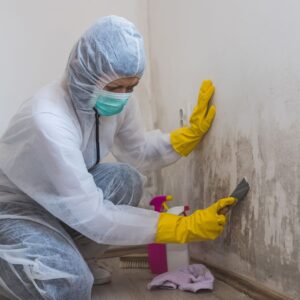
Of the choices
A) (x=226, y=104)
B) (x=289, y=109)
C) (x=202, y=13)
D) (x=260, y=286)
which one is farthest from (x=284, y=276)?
(x=202, y=13)

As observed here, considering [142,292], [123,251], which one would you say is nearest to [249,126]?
[142,292]

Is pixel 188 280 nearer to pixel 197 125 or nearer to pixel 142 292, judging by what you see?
pixel 142 292

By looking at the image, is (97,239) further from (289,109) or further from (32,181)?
(289,109)

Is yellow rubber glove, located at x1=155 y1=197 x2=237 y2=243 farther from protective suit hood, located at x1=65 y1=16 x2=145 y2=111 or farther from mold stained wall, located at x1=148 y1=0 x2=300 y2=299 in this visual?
protective suit hood, located at x1=65 y1=16 x2=145 y2=111

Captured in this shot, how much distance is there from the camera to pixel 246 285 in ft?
3.96

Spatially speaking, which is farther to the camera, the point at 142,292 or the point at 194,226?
the point at 142,292

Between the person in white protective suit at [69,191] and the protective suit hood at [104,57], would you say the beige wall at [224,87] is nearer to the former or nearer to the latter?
the person in white protective suit at [69,191]

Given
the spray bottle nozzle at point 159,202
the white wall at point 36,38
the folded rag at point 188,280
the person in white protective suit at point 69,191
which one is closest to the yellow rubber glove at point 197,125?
the spray bottle nozzle at point 159,202

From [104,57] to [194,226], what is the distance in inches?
20.1

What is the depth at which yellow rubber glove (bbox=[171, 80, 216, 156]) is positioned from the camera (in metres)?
1.40

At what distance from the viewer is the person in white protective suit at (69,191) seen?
111 cm

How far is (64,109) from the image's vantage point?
1.21m

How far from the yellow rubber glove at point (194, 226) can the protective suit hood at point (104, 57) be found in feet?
1.34

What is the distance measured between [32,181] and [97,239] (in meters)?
0.23
